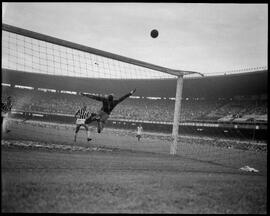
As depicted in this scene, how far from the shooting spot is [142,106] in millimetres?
48156

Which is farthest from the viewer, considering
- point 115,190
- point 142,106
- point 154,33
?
point 142,106

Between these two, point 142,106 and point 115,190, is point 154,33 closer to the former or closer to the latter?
point 115,190

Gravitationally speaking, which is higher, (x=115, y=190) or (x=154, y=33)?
(x=154, y=33)

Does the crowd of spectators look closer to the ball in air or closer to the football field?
the ball in air

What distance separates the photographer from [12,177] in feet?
16.7

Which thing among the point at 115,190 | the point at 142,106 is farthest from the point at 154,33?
the point at 142,106

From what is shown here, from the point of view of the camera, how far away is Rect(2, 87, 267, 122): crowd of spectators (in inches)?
1449

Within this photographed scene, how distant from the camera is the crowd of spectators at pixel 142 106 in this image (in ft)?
121

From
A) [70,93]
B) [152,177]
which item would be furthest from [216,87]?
[152,177]

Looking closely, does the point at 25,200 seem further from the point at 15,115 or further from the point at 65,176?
the point at 15,115

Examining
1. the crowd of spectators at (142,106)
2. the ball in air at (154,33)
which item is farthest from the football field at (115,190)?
the crowd of spectators at (142,106)

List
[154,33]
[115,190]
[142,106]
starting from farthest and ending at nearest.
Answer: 1. [142,106]
2. [154,33]
3. [115,190]

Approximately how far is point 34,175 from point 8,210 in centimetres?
A: 193

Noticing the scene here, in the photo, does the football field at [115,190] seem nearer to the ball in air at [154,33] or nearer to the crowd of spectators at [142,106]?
the ball in air at [154,33]
